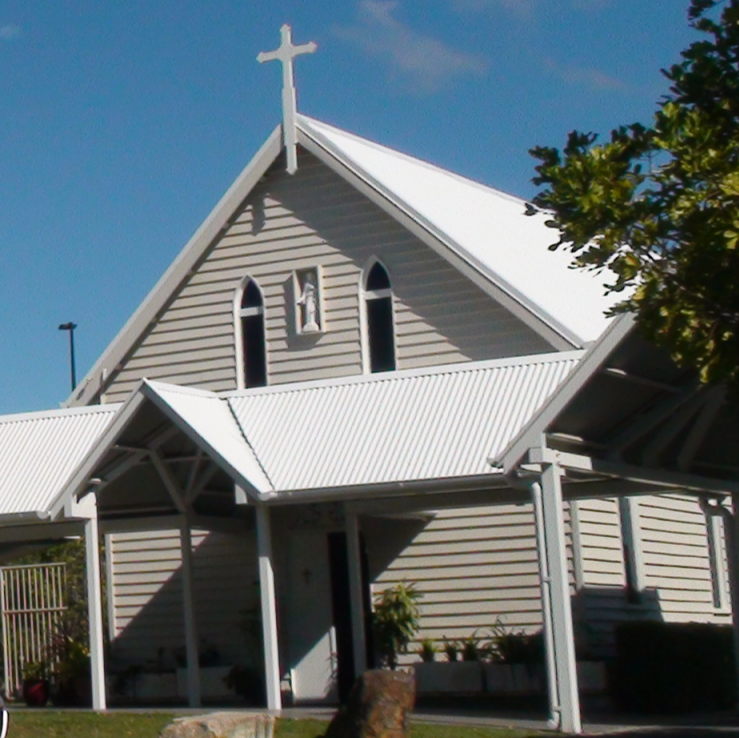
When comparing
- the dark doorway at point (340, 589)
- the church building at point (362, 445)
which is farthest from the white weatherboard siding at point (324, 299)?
the dark doorway at point (340, 589)

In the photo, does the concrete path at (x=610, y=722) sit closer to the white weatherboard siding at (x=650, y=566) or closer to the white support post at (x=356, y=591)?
the white support post at (x=356, y=591)

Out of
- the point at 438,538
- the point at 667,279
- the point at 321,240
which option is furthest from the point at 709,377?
the point at 321,240

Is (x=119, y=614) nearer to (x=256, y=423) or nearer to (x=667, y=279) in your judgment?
(x=256, y=423)

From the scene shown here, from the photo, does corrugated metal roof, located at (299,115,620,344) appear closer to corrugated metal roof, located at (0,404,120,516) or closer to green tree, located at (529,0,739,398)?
corrugated metal roof, located at (0,404,120,516)

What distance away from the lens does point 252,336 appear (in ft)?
87.9

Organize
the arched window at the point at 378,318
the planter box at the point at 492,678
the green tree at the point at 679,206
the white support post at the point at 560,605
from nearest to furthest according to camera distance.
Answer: the green tree at the point at 679,206, the white support post at the point at 560,605, the planter box at the point at 492,678, the arched window at the point at 378,318

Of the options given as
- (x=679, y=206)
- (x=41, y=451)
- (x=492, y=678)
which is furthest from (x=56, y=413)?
(x=679, y=206)

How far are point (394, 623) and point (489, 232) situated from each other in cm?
750

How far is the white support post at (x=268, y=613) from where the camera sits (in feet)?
65.4

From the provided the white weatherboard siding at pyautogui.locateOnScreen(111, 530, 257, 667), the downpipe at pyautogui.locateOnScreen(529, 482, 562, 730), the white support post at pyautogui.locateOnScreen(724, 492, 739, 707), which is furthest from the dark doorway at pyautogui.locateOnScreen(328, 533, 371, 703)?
the downpipe at pyautogui.locateOnScreen(529, 482, 562, 730)

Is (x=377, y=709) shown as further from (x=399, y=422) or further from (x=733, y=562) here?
(x=733, y=562)

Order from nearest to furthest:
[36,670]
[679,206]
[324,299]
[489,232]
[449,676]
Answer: [679,206], [449,676], [324,299], [36,670], [489,232]

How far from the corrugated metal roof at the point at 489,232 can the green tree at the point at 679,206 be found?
10636 mm

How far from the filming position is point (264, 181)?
87.8ft
